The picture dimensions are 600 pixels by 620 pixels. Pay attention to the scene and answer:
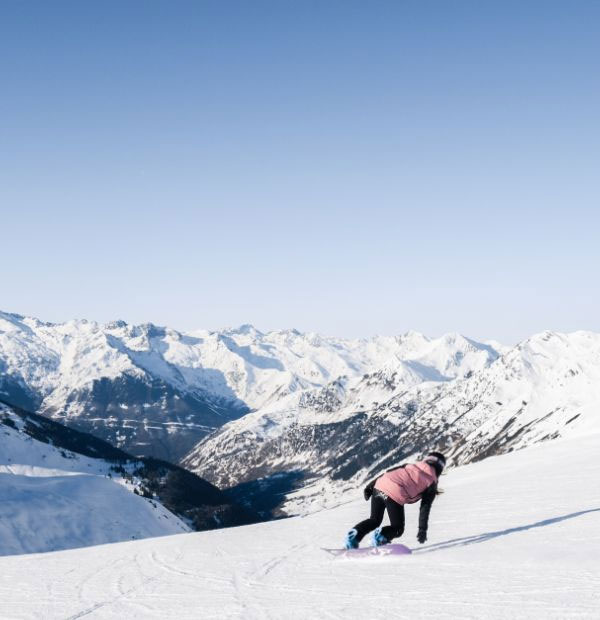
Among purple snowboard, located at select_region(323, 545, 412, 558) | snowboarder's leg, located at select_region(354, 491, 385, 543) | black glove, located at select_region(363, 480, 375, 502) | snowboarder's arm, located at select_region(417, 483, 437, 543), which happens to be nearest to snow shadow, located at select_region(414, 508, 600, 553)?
snowboarder's arm, located at select_region(417, 483, 437, 543)

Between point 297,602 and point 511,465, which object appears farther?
point 511,465

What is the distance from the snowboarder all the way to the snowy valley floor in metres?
0.69

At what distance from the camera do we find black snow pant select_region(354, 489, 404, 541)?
12.9m

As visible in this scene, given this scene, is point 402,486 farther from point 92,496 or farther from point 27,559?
point 92,496

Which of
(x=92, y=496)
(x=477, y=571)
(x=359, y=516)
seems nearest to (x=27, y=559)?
(x=359, y=516)

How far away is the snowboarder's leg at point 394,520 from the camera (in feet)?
42.2

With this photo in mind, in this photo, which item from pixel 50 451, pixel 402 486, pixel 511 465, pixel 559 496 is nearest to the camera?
pixel 402 486

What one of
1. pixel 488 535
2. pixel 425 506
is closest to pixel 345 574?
pixel 425 506

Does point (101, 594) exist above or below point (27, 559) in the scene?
above

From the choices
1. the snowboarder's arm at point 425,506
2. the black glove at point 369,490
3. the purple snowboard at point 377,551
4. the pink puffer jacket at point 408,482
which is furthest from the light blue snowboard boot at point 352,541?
the snowboarder's arm at point 425,506

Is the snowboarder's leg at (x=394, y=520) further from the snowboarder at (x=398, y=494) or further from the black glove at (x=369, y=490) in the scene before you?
the black glove at (x=369, y=490)

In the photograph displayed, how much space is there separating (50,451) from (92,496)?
247ft

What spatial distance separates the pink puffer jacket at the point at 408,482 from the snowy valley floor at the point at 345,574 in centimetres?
126

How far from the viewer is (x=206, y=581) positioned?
11492mm
